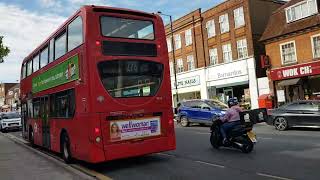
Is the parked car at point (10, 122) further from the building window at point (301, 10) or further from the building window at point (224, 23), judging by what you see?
the building window at point (301, 10)

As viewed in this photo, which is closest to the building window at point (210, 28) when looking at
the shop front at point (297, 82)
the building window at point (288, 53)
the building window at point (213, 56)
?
the building window at point (213, 56)

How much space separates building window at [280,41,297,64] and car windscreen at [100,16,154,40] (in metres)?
22.1

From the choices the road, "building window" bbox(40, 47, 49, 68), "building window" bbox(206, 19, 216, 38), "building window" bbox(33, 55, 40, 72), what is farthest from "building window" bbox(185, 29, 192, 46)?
the road

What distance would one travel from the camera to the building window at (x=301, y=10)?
29.7m

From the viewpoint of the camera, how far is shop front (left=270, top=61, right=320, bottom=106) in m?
29.4

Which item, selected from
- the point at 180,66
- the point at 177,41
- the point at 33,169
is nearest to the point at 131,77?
the point at 33,169

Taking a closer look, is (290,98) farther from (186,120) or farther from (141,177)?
(141,177)

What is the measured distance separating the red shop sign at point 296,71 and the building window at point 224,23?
281 inches

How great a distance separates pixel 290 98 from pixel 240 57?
6.23 meters

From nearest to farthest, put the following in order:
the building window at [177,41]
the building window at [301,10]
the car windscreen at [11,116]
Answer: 1. the building window at [301,10]
2. the car windscreen at [11,116]
3. the building window at [177,41]

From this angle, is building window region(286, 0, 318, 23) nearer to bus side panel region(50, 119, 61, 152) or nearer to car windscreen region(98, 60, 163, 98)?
car windscreen region(98, 60, 163, 98)

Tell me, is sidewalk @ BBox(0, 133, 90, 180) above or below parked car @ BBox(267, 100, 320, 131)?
below

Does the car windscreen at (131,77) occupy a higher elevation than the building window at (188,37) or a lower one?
lower

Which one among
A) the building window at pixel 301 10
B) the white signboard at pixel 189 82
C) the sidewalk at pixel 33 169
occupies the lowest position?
the sidewalk at pixel 33 169
